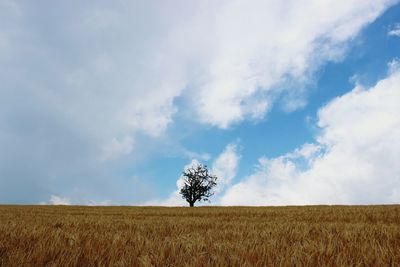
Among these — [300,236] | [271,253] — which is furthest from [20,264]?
[300,236]

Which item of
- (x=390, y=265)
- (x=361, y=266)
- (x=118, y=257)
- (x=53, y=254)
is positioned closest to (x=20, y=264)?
(x=53, y=254)

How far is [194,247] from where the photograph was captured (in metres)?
3.63

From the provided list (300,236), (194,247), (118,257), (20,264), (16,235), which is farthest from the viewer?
(300,236)

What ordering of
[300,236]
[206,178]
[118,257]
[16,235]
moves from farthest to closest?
[206,178]
[300,236]
[16,235]
[118,257]

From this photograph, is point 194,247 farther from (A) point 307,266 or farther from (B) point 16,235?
(B) point 16,235

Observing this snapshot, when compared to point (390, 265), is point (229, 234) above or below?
above

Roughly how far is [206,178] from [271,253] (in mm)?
63700

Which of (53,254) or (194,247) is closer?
(53,254)

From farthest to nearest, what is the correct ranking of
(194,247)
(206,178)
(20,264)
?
1. (206,178)
2. (194,247)
3. (20,264)

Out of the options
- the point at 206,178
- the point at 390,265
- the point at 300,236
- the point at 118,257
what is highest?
the point at 206,178

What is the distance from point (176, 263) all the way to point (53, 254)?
1.04 metres

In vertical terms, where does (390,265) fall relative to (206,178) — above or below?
below

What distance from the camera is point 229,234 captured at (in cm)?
556

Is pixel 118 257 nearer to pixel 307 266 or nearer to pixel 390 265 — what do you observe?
pixel 307 266
